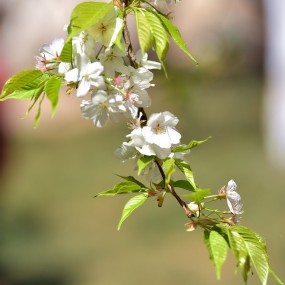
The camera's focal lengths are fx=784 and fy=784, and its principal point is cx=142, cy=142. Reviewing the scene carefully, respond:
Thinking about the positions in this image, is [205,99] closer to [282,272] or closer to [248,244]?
[282,272]

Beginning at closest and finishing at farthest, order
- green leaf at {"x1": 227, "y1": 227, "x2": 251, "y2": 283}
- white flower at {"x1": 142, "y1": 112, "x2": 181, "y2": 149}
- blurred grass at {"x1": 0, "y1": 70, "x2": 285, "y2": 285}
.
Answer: green leaf at {"x1": 227, "y1": 227, "x2": 251, "y2": 283} < white flower at {"x1": 142, "y1": 112, "x2": 181, "y2": 149} < blurred grass at {"x1": 0, "y1": 70, "x2": 285, "y2": 285}

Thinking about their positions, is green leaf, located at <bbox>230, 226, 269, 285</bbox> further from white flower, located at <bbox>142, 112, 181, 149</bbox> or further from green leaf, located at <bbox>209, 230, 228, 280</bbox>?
white flower, located at <bbox>142, 112, 181, 149</bbox>

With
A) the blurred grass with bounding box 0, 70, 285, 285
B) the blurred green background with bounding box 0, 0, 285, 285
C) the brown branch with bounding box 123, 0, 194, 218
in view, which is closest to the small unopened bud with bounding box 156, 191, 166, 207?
the brown branch with bounding box 123, 0, 194, 218

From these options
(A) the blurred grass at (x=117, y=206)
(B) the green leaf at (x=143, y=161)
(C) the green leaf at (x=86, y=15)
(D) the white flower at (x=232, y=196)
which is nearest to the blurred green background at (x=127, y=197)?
(A) the blurred grass at (x=117, y=206)

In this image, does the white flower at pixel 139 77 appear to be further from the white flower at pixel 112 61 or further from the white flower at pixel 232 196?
the white flower at pixel 232 196

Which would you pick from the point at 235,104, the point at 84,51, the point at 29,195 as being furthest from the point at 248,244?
the point at 235,104
